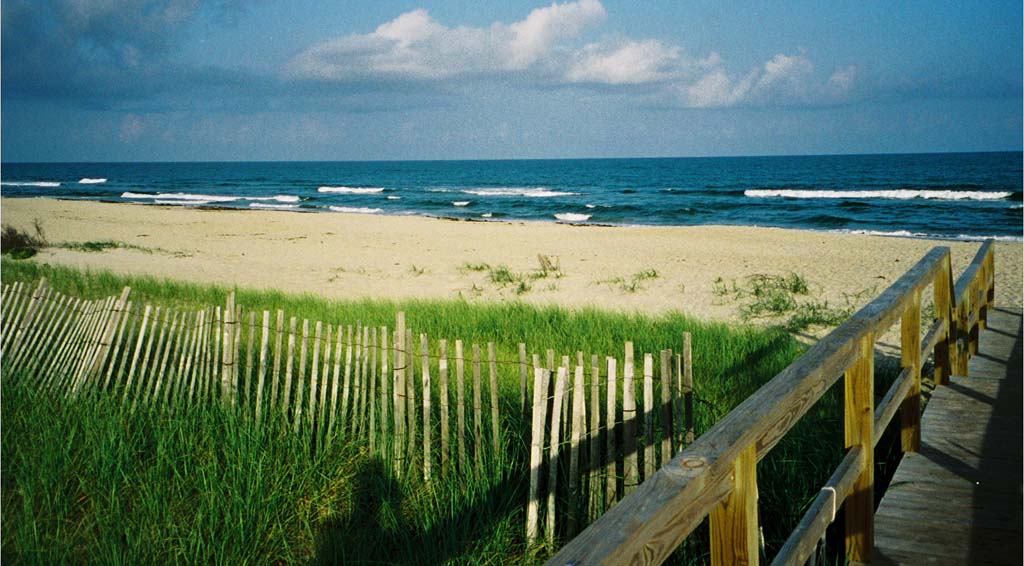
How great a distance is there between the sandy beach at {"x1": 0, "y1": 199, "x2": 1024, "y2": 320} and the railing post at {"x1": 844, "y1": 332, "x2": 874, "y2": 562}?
23.0 feet

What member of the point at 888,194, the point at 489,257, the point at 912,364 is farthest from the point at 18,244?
the point at 888,194

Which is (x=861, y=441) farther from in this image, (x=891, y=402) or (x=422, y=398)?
(x=422, y=398)

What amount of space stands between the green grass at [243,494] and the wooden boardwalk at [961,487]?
20.5 inches

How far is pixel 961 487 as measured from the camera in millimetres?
3545

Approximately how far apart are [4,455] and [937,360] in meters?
5.48

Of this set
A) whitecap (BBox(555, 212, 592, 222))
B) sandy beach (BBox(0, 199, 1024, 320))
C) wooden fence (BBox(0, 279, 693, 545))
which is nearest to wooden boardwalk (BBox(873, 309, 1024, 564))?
wooden fence (BBox(0, 279, 693, 545))

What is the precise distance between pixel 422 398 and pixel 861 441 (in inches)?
97.1

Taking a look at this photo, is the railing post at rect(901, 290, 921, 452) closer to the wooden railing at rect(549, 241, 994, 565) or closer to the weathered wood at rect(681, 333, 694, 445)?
the wooden railing at rect(549, 241, 994, 565)

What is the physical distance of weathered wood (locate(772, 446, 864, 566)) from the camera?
6.93 feet

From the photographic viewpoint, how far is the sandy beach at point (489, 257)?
490 inches

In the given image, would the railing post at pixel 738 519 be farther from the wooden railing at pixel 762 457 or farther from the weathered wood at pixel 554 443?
the weathered wood at pixel 554 443

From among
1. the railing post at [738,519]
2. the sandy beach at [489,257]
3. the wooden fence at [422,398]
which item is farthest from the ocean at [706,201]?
the railing post at [738,519]

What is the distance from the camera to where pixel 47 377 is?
5359 mm

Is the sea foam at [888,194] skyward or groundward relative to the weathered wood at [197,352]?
groundward
